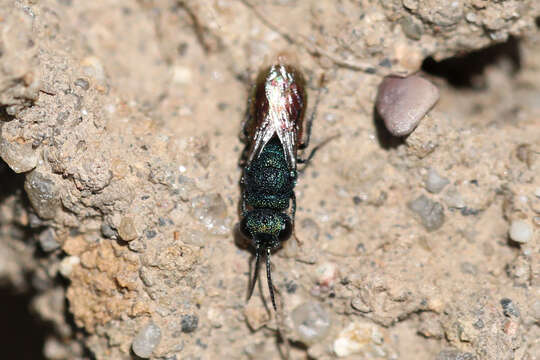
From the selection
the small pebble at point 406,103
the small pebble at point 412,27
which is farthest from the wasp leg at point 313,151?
the small pebble at point 412,27

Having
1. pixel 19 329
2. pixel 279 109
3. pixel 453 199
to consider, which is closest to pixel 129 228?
pixel 279 109

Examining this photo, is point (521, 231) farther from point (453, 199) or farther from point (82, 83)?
point (82, 83)

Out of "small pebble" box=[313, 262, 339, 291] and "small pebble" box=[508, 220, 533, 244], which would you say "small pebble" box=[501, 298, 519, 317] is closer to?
"small pebble" box=[508, 220, 533, 244]

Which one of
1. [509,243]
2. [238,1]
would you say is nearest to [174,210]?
[238,1]

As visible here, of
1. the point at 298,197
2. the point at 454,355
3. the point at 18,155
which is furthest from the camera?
the point at 298,197

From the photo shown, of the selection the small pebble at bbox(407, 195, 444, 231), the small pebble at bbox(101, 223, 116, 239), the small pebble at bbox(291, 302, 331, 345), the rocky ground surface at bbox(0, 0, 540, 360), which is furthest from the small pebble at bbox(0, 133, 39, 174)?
the small pebble at bbox(407, 195, 444, 231)

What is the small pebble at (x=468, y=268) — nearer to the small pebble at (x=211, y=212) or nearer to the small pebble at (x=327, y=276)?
the small pebble at (x=327, y=276)

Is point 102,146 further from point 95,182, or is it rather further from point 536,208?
point 536,208
